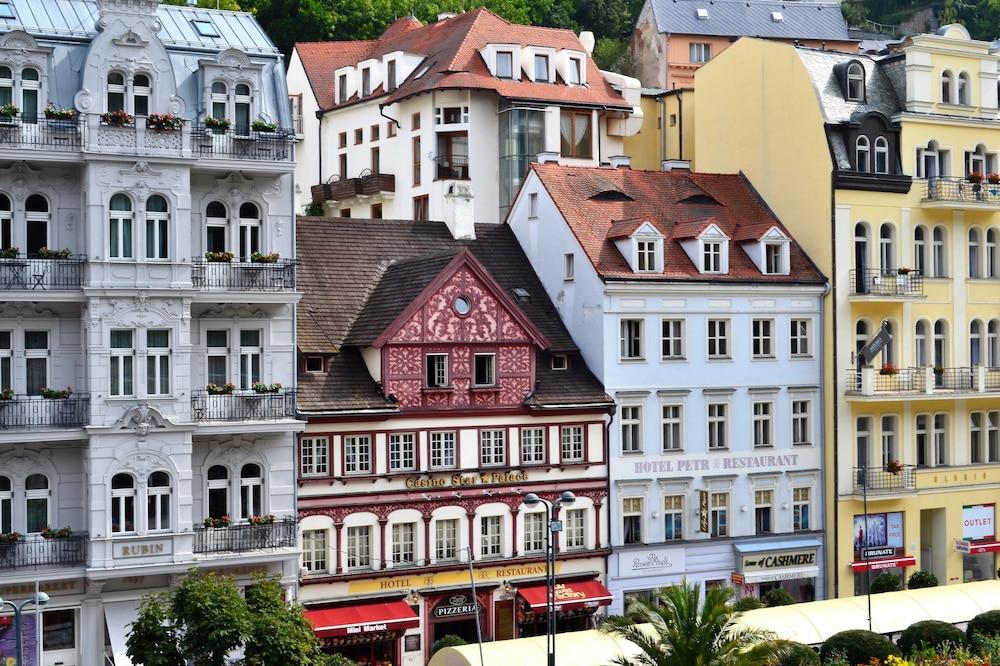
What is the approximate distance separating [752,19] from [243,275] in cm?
7874

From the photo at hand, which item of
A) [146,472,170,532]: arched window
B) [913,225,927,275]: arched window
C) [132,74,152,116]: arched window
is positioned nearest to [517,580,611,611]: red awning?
[146,472,170,532]: arched window

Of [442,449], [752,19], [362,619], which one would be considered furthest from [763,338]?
[752,19]

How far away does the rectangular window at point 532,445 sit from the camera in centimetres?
5350

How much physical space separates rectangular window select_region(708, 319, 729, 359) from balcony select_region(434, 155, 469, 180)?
18.2 metres

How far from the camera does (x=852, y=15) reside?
470 feet

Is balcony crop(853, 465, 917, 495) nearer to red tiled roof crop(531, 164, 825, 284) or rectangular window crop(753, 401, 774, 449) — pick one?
rectangular window crop(753, 401, 774, 449)

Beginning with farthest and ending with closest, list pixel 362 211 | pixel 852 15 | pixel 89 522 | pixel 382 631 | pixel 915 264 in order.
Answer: pixel 852 15, pixel 362 211, pixel 915 264, pixel 382 631, pixel 89 522

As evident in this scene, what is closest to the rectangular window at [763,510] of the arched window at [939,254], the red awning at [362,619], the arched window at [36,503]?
the arched window at [939,254]

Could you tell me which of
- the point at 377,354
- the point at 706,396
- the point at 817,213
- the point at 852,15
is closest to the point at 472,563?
the point at 377,354

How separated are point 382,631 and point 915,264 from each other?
2430cm

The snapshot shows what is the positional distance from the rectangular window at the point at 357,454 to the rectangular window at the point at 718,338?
13.1 metres

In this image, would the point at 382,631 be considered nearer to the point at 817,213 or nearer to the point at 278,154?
the point at 278,154

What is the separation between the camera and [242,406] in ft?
155

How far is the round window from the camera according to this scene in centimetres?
5206
